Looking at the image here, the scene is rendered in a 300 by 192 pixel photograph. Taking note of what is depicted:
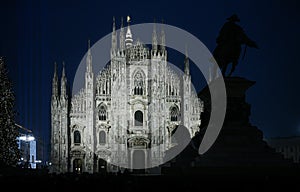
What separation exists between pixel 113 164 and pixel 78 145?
4.70 meters

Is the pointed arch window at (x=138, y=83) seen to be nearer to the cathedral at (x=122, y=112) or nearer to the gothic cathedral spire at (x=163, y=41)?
the cathedral at (x=122, y=112)

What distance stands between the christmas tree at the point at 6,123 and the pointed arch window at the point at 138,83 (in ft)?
71.6

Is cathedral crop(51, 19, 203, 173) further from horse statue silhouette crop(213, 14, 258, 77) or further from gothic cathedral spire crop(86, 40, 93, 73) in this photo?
horse statue silhouette crop(213, 14, 258, 77)

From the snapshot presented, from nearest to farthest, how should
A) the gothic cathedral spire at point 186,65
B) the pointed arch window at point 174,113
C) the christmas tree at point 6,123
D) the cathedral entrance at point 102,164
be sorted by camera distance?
the christmas tree at point 6,123 → the cathedral entrance at point 102,164 → the pointed arch window at point 174,113 → the gothic cathedral spire at point 186,65

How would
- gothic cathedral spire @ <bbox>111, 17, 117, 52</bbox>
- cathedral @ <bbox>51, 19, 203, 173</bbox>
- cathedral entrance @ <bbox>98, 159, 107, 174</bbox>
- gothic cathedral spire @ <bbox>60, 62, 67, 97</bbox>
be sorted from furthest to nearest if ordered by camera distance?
1. gothic cathedral spire @ <bbox>111, 17, 117, 52</bbox>
2. gothic cathedral spire @ <bbox>60, 62, 67, 97</bbox>
3. cathedral entrance @ <bbox>98, 159, 107, 174</bbox>
4. cathedral @ <bbox>51, 19, 203, 173</bbox>

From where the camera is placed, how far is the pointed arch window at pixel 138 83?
5441cm

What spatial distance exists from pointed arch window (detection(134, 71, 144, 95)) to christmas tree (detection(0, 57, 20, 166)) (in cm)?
2182

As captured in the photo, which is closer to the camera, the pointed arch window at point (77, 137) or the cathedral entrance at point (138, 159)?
the pointed arch window at point (77, 137)

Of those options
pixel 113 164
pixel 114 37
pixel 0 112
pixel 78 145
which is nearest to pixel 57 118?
pixel 78 145

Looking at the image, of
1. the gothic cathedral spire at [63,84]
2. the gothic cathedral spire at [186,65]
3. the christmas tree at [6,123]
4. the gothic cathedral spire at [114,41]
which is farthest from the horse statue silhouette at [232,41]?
the gothic cathedral spire at [63,84]

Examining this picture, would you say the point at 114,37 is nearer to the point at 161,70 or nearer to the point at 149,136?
the point at 161,70

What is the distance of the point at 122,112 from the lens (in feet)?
171

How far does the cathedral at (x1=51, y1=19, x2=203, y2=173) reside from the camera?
5147 cm

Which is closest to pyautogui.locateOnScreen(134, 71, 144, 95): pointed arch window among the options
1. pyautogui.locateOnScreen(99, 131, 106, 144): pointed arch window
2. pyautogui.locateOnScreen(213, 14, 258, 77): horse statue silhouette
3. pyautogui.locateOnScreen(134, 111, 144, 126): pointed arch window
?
pyautogui.locateOnScreen(134, 111, 144, 126): pointed arch window
